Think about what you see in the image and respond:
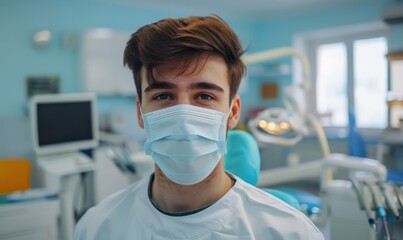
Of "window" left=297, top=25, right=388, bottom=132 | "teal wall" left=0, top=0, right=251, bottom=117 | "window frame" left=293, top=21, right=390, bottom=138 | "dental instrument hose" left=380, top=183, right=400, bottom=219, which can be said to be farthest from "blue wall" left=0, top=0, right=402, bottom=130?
"dental instrument hose" left=380, top=183, right=400, bottom=219

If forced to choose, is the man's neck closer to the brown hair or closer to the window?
the brown hair

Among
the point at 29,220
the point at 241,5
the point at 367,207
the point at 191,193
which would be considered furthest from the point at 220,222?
the point at 241,5

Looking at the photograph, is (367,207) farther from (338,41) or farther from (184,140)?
(338,41)

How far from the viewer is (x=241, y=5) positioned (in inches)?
202

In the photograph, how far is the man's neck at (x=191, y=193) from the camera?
111 centimetres

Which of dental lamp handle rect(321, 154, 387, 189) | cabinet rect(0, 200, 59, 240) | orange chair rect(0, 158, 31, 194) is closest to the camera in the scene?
dental lamp handle rect(321, 154, 387, 189)

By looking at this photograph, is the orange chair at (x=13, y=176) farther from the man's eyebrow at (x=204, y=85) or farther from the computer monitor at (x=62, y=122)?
the man's eyebrow at (x=204, y=85)

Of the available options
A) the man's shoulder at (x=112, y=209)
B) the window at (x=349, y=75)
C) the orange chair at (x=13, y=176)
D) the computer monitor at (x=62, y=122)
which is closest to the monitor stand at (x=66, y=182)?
the computer monitor at (x=62, y=122)

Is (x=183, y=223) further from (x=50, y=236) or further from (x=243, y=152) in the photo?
(x=50, y=236)

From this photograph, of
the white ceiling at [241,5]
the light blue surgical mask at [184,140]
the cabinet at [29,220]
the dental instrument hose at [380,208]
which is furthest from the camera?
the white ceiling at [241,5]

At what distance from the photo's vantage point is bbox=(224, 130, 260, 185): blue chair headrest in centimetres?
143

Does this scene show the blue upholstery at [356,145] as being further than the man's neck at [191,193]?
Yes

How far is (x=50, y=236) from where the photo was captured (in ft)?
8.78

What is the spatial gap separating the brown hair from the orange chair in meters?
2.33
